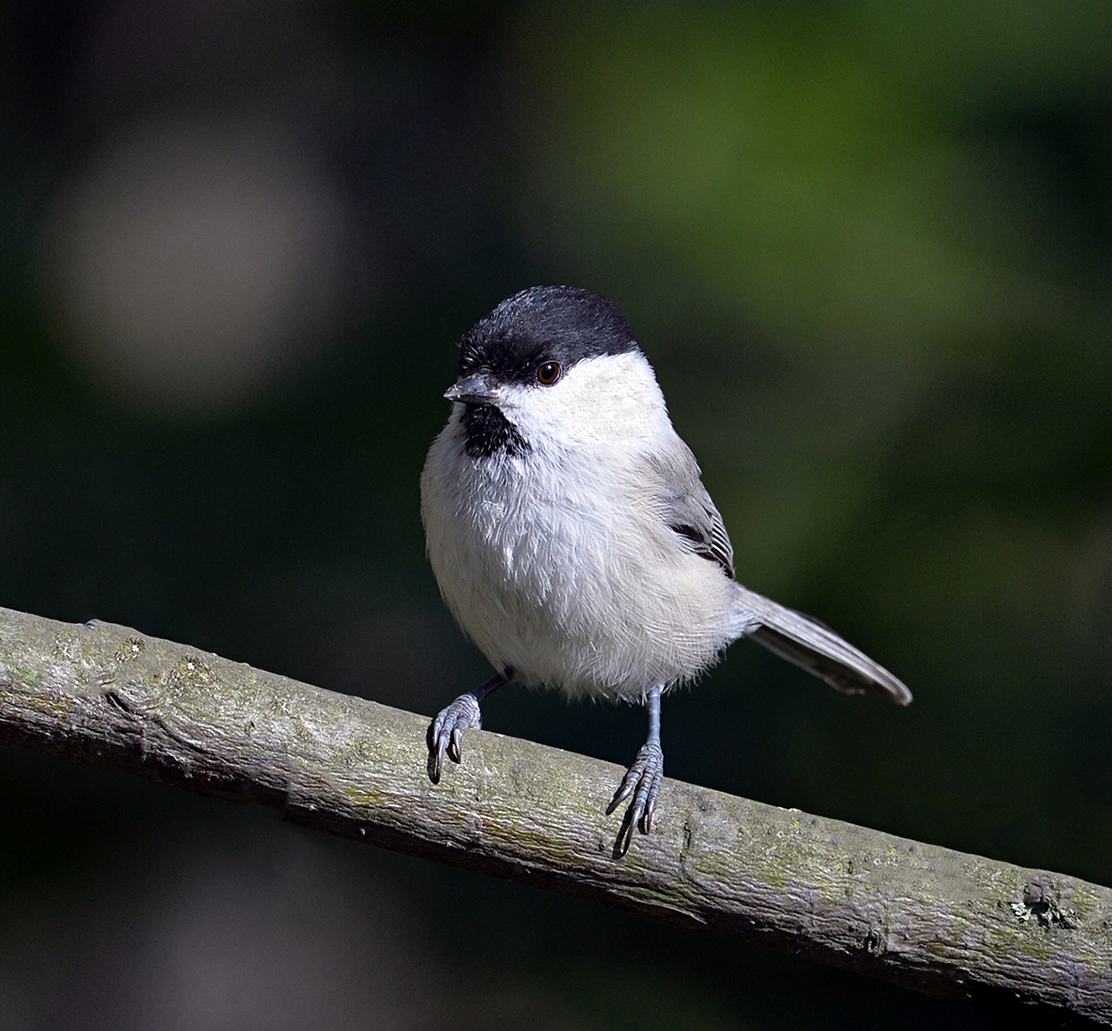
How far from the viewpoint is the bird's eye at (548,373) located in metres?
1.72

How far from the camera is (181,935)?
8.53ft

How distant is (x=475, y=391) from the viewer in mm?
1687

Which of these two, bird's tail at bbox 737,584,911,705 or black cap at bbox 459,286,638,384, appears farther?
bird's tail at bbox 737,584,911,705

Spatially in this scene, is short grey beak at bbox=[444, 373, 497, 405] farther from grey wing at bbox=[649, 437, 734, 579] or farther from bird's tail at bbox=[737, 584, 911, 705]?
bird's tail at bbox=[737, 584, 911, 705]

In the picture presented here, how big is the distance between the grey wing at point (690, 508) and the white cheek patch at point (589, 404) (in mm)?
93

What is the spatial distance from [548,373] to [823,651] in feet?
2.78

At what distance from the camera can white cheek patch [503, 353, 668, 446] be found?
173 centimetres

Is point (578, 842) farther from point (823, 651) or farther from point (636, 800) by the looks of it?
point (823, 651)

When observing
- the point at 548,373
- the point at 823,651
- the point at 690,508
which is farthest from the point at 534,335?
the point at 823,651

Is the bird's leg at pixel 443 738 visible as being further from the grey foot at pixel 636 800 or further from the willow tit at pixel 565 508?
the grey foot at pixel 636 800

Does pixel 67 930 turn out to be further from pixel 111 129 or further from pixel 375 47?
pixel 375 47

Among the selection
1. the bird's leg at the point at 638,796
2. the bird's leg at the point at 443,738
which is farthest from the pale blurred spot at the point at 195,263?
the bird's leg at the point at 638,796

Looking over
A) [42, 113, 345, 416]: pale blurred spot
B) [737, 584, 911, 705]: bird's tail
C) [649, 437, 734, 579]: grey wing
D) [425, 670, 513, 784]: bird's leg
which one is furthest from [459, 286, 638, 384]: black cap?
[42, 113, 345, 416]: pale blurred spot

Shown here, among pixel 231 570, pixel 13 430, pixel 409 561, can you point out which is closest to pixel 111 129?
pixel 13 430
